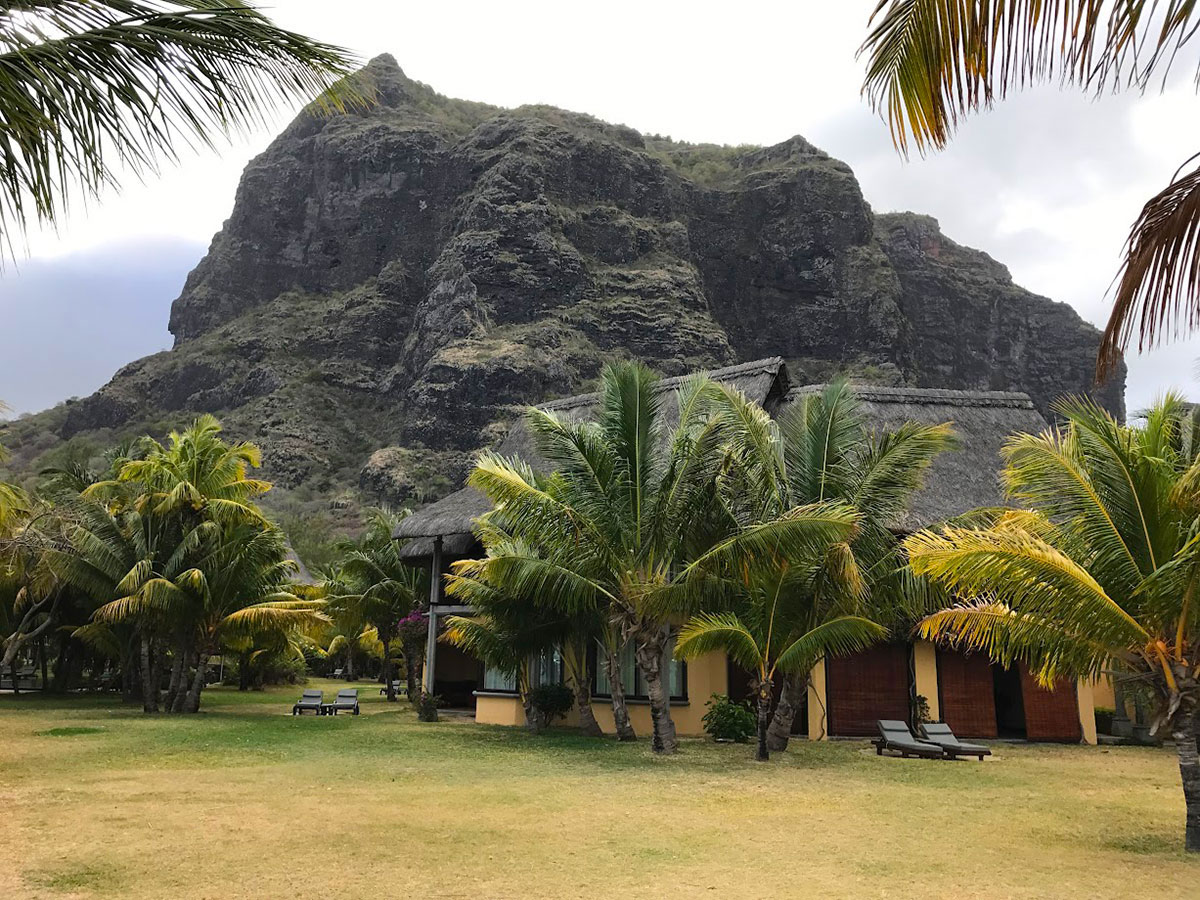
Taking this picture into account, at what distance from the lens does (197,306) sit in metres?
102

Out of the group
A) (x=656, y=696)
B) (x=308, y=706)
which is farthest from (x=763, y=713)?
(x=308, y=706)

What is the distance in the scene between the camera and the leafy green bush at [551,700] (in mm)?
15977

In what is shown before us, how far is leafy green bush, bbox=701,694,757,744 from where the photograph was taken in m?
14.1

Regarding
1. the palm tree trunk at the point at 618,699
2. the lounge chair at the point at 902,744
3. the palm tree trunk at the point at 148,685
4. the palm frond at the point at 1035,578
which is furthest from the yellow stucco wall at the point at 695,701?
the palm tree trunk at the point at 148,685

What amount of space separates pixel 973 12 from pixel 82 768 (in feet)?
36.5

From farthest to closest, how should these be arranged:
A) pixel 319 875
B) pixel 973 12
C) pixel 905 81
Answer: pixel 319 875, pixel 905 81, pixel 973 12

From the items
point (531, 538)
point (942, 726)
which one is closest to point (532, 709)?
point (531, 538)

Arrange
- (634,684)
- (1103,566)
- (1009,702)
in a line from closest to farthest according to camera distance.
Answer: (1103,566), (634,684), (1009,702)

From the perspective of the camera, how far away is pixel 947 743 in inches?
510

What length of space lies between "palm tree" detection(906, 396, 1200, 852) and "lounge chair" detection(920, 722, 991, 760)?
18.5 feet

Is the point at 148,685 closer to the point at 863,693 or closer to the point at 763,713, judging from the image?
the point at 763,713

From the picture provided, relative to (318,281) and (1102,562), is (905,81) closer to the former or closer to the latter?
(1102,562)

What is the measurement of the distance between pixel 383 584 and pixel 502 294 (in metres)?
62.1

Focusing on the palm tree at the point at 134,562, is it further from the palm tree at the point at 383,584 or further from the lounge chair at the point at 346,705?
the palm tree at the point at 383,584
